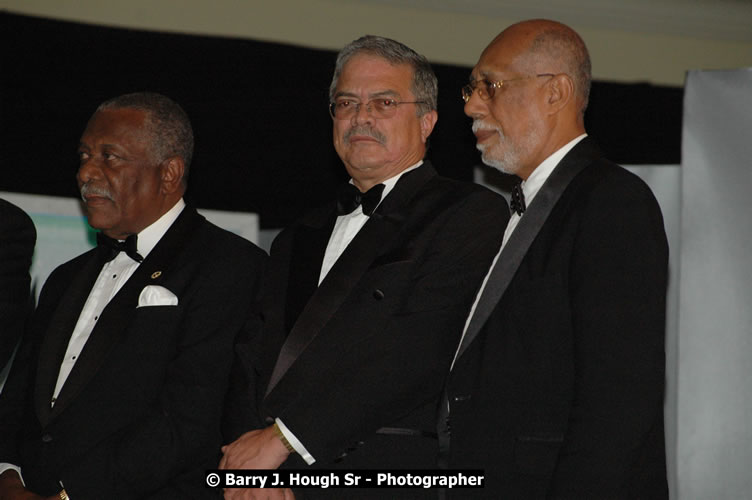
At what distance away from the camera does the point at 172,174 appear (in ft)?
14.0

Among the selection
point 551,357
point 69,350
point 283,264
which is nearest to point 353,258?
point 283,264

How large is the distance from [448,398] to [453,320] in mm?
291

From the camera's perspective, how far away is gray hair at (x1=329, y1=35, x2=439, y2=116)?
12.1 ft

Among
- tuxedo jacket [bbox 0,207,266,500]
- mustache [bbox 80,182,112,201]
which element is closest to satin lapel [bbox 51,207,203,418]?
tuxedo jacket [bbox 0,207,266,500]

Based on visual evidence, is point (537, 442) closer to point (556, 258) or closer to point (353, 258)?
point (556, 258)

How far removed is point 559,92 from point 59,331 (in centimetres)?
216

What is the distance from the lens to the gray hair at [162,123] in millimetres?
4246

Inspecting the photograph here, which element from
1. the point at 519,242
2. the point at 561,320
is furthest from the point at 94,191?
the point at 561,320

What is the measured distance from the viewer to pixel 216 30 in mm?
5965

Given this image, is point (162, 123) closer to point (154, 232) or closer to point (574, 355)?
point (154, 232)

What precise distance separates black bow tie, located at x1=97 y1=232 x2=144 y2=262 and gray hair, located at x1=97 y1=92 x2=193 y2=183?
15.4 inches

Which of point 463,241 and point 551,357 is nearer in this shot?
point 551,357

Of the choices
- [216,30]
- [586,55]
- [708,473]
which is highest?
[216,30]

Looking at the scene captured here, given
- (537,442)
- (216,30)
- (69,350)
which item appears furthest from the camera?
(216,30)
